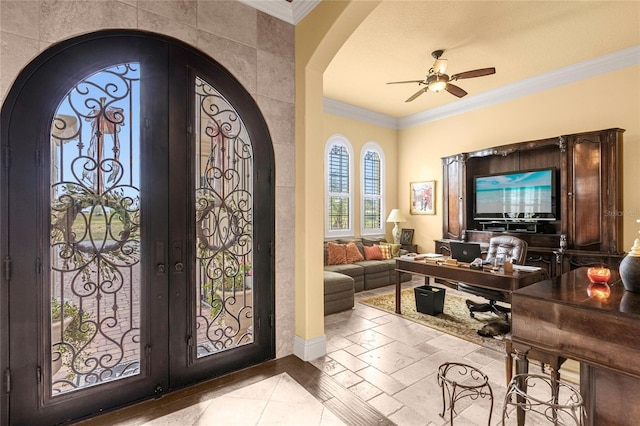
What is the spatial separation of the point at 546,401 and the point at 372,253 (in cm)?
400

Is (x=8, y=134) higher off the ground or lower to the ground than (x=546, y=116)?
lower

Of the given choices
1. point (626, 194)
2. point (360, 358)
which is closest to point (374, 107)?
point (626, 194)

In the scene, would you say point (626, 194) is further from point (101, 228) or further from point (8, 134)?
point (8, 134)

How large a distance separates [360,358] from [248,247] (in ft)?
4.90

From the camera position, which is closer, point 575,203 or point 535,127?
point 575,203

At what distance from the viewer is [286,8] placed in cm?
288

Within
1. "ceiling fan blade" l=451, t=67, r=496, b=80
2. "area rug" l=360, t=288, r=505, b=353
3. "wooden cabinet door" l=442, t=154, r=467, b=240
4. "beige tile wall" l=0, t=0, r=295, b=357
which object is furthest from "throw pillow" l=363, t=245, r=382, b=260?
"ceiling fan blade" l=451, t=67, r=496, b=80

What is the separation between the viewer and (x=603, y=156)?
4.12 meters

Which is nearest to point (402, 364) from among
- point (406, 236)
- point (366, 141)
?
point (406, 236)

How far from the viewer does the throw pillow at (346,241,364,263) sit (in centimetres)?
573

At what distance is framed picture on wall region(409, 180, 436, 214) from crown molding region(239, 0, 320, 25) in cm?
474

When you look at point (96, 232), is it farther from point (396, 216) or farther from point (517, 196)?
point (517, 196)

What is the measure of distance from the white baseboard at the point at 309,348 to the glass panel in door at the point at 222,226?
454mm

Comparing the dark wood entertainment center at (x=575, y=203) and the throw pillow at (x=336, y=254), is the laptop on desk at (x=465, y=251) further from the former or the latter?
the throw pillow at (x=336, y=254)
